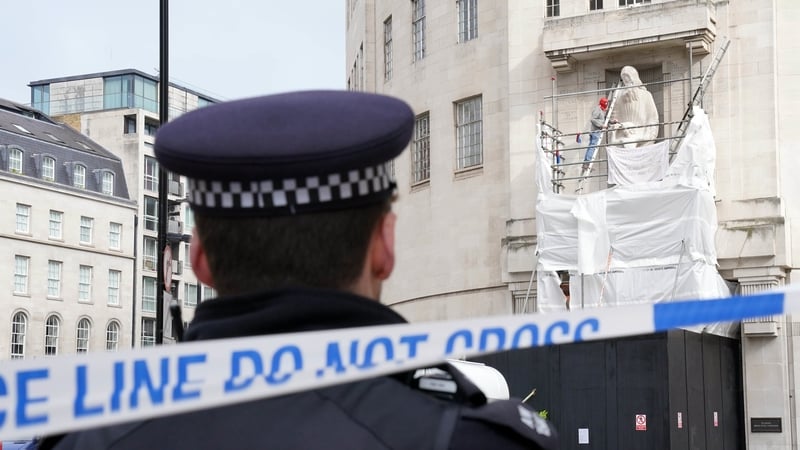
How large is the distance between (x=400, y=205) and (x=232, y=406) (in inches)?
1323

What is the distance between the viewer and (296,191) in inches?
79.1

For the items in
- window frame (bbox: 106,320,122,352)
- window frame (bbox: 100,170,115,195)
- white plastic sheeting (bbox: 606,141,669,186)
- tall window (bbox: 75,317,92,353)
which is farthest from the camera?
window frame (bbox: 100,170,115,195)

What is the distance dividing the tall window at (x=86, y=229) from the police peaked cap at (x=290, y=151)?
90307 mm

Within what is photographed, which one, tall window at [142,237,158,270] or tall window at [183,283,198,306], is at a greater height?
tall window at [142,237,158,270]

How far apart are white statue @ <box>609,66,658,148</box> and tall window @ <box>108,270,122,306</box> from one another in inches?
2733

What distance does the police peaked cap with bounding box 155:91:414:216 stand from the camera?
2.01m

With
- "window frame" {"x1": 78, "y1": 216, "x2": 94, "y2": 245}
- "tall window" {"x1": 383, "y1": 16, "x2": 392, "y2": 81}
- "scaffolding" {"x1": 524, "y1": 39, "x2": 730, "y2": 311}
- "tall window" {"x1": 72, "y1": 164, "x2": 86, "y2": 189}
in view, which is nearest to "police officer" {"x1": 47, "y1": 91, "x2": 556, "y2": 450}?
"scaffolding" {"x1": 524, "y1": 39, "x2": 730, "y2": 311}

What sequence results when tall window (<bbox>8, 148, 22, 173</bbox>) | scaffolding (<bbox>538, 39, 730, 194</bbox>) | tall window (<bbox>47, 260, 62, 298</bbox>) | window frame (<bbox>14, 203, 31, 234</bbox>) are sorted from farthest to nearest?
tall window (<bbox>47, 260, 62, 298</bbox>) → tall window (<bbox>8, 148, 22, 173</bbox>) → window frame (<bbox>14, 203, 31, 234</bbox>) → scaffolding (<bbox>538, 39, 730, 194</bbox>)

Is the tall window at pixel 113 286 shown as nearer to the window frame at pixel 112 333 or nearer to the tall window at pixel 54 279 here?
the window frame at pixel 112 333

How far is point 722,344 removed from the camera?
26.6 metres

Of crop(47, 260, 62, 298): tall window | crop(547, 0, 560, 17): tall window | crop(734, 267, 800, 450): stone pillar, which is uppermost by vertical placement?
crop(547, 0, 560, 17): tall window

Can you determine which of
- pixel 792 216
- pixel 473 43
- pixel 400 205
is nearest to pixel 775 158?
pixel 792 216

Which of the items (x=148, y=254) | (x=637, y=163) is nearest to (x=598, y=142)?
(x=637, y=163)

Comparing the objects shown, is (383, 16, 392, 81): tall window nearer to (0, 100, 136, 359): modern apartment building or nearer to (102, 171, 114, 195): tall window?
(0, 100, 136, 359): modern apartment building
